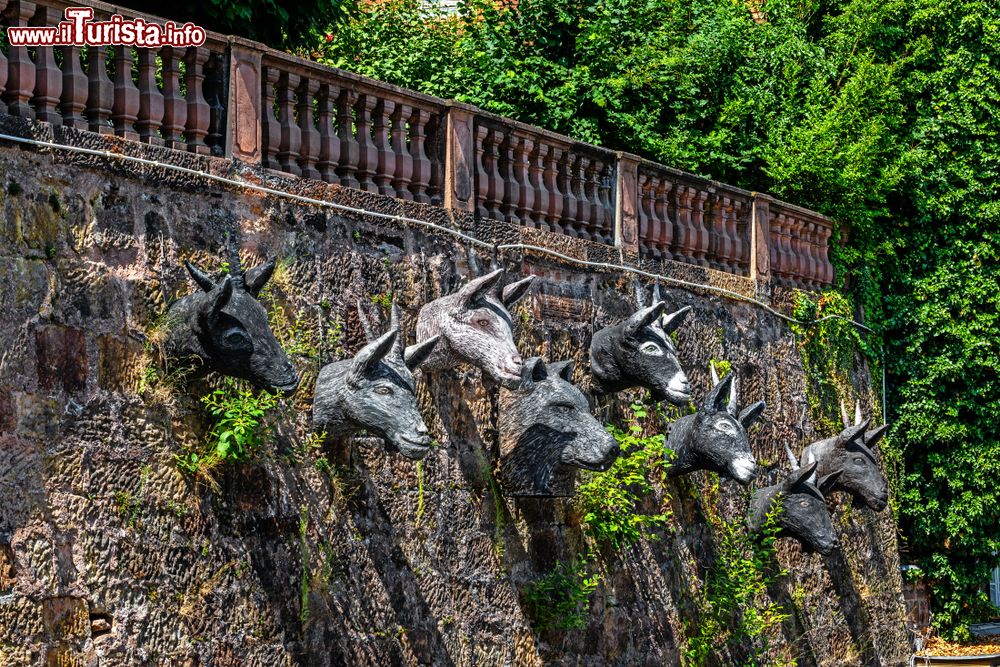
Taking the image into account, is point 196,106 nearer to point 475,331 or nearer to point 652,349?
point 475,331

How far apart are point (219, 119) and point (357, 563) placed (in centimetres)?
279

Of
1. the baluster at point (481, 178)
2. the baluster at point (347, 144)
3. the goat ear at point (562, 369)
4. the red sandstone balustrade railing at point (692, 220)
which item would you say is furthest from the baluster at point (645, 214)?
the baluster at point (347, 144)

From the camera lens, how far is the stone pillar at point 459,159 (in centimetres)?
1032

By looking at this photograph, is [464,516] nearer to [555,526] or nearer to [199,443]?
[555,526]

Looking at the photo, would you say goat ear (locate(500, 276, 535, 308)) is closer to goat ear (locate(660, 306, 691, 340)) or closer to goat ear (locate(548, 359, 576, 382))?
goat ear (locate(548, 359, 576, 382))

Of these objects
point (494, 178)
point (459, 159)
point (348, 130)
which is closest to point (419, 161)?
point (459, 159)

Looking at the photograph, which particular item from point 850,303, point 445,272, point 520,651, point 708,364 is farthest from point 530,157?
point 850,303

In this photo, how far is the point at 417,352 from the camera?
883 cm

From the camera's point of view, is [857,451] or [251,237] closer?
[251,237]

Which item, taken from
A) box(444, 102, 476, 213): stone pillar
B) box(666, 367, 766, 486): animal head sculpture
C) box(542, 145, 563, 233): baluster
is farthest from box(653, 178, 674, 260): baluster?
box(444, 102, 476, 213): stone pillar

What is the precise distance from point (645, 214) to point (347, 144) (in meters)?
3.68

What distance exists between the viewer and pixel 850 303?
1562cm

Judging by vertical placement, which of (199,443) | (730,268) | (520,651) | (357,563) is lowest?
(520,651)

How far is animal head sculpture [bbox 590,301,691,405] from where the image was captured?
1072cm
